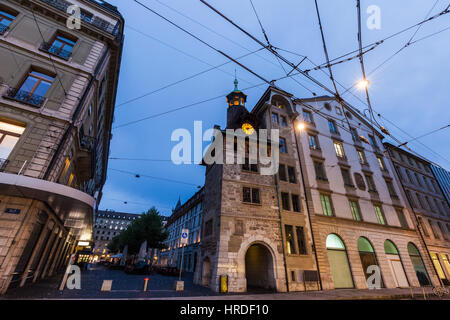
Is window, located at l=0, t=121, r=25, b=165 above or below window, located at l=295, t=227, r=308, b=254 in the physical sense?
above

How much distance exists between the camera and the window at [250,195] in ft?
50.7

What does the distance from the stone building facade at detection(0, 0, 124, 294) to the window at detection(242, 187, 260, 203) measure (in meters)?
10.2

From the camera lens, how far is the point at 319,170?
19.5m

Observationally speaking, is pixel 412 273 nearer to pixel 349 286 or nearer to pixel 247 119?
pixel 349 286

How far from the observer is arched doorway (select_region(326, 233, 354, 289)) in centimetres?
1520

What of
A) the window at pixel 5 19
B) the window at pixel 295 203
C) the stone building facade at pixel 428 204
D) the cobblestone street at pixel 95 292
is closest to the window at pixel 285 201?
the window at pixel 295 203

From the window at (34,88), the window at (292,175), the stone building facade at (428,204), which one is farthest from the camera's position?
the stone building facade at (428,204)

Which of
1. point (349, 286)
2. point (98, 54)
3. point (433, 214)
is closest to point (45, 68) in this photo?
point (98, 54)

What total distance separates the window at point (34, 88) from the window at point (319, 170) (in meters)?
21.7

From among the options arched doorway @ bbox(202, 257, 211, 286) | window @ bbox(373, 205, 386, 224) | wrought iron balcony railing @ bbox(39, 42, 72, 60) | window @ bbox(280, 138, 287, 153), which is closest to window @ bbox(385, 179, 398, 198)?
window @ bbox(373, 205, 386, 224)

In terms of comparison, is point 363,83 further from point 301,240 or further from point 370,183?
point 370,183

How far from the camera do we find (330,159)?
20516 millimetres

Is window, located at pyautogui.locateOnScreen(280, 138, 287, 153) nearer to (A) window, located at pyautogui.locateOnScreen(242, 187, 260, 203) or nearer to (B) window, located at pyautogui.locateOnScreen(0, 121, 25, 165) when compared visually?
(A) window, located at pyautogui.locateOnScreen(242, 187, 260, 203)

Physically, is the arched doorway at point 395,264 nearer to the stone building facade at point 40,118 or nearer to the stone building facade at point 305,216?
the stone building facade at point 305,216
